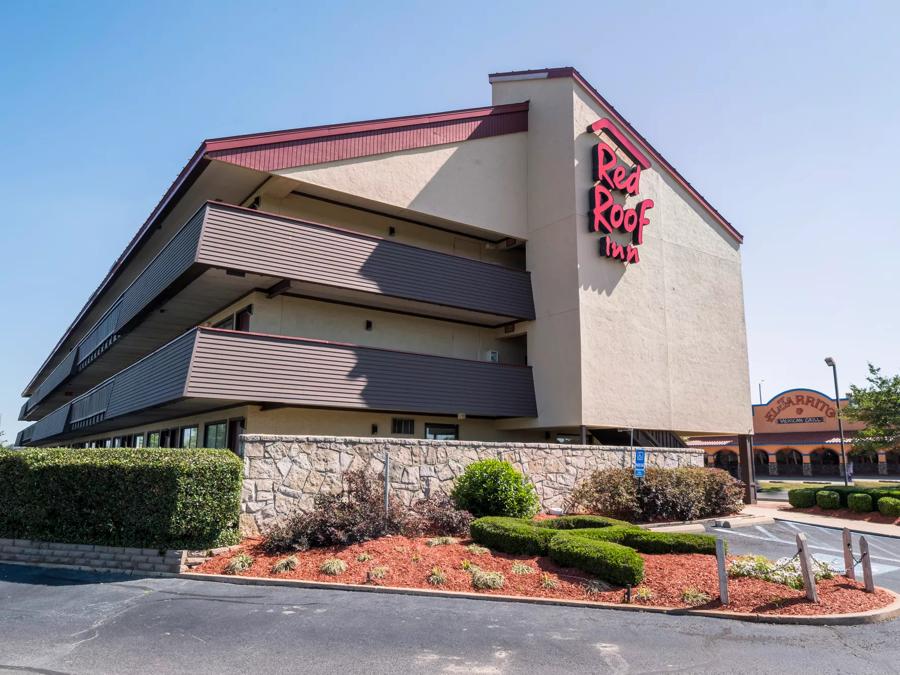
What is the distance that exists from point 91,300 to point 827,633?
33768 millimetres

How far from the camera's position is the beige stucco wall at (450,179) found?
795 inches

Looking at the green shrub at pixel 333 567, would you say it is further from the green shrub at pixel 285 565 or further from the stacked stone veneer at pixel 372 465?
the stacked stone veneer at pixel 372 465

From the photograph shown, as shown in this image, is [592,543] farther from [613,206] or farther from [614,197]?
[614,197]

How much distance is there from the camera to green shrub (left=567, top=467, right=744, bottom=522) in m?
17.7

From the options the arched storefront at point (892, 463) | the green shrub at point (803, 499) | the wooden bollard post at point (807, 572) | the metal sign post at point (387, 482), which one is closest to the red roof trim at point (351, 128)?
the metal sign post at point (387, 482)

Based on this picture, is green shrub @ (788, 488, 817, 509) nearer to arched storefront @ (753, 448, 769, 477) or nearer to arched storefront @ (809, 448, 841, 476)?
arched storefront @ (809, 448, 841, 476)

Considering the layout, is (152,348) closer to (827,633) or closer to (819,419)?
(827,633)

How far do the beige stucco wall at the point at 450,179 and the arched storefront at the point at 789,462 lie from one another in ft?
137

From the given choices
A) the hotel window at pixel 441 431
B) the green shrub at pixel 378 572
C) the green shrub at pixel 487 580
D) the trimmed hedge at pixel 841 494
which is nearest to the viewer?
the green shrub at pixel 487 580

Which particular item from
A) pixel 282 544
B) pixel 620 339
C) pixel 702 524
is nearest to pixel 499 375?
pixel 620 339

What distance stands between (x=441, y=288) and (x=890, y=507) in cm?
1686

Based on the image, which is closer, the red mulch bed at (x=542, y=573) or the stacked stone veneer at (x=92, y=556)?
the red mulch bed at (x=542, y=573)

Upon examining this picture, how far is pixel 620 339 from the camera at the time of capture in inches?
896

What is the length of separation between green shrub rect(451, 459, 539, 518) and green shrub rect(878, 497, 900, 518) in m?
14.6
